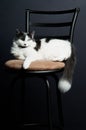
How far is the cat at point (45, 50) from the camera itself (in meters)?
1.54

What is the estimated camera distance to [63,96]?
2.09 metres

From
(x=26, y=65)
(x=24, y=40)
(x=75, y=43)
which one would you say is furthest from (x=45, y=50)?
(x=75, y=43)

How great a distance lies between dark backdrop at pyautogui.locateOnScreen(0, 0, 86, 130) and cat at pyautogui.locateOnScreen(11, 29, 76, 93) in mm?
406

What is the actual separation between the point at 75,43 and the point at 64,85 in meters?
0.65

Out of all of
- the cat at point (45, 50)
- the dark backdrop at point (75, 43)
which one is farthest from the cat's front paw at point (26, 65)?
the dark backdrop at point (75, 43)

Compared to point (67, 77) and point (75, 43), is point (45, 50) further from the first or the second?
point (75, 43)

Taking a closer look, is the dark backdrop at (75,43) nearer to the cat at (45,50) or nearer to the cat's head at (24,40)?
the cat at (45,50)

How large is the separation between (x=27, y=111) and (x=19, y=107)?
0.22ft

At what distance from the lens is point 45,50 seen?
160cm

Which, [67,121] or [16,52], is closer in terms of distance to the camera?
[16,52]

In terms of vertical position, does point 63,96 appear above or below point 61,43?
below
